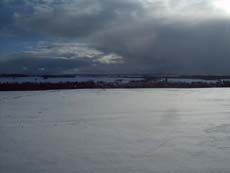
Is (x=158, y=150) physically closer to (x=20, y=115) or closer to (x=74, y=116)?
(x=74, y=116)

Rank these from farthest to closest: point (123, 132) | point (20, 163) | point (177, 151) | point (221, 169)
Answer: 1. point (123, 132)
2. point (177, 151)
3. point (20, 163)
4. point (221, 169)

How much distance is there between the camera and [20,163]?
170 inches

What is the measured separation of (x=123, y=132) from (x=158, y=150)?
1664 millimetres

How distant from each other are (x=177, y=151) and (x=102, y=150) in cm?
120

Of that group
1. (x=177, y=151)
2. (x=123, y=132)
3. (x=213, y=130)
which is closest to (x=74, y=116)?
(x=123, y=132)

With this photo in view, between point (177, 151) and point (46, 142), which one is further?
point (46, 142)

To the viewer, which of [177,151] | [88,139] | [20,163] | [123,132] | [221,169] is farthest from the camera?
[123,132]

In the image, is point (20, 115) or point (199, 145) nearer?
point (199, 145)

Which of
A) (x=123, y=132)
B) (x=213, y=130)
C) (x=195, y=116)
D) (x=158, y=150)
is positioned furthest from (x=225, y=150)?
(x=195, y=116)

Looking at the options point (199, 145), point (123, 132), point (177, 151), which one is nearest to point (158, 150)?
point (177, 151)

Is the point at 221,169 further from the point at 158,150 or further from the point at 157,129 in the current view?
the point at 157,129

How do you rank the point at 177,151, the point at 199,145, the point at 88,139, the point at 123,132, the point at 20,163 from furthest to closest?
1. the point at 123,132
2. the point at 88,139
3. the point at 199,145
4. the point at 177,151
5. the point at 20,163

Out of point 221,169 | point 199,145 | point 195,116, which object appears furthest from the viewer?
point 195,116

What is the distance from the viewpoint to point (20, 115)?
9195 millimetres
